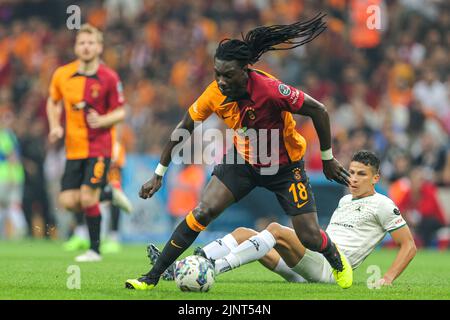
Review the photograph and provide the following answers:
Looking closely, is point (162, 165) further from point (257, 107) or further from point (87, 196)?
point (87, 196)

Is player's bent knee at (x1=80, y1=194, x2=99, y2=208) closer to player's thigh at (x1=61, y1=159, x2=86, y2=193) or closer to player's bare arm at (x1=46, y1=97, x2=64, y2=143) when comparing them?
player's thigh at (x1=61, y1=159, x2=86, y2=193)

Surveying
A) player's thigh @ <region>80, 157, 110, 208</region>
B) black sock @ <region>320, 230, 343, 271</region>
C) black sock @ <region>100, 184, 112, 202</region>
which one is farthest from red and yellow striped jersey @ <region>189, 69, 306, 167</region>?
black sock @ <region>100, 184, 112, 202</region>

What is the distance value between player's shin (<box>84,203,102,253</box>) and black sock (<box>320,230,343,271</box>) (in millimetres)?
4406

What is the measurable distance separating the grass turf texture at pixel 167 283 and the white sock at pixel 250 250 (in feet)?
0.86

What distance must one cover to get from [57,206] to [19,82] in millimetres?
4047

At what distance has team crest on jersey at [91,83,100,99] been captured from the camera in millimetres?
12453

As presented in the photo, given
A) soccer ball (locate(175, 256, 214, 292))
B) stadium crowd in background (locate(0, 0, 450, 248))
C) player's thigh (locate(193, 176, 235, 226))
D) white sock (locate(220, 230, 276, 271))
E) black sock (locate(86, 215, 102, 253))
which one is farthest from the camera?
stadium crowd in background (locate(0, 0, 450, 248))

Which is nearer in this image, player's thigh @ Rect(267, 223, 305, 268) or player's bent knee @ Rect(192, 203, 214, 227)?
player's bent knee @ Rect(192, 203, 214, 227)

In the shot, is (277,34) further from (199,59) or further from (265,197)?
(199,59)

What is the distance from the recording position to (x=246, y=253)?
8.42 m

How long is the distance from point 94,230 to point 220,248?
3815mm

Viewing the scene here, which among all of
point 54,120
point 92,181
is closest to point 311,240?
point 92,181
